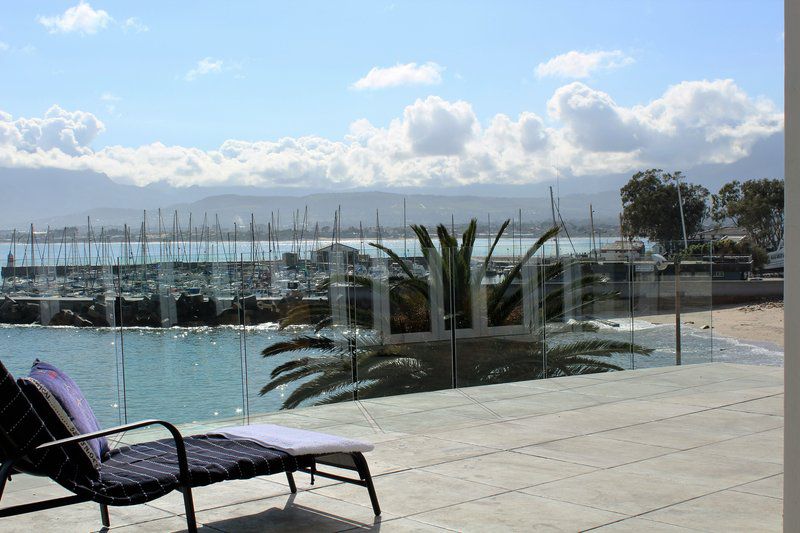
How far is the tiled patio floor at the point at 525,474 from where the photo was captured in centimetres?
408

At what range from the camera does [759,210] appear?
46188 millimetres

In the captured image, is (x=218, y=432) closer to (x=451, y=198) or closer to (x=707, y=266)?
(x=707, y=266)

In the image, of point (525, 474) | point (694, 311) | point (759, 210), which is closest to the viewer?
point (525, 474)

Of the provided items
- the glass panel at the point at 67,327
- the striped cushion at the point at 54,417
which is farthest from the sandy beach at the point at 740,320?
the striped cushion at the point at 54,417

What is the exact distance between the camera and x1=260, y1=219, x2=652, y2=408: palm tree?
306 inches

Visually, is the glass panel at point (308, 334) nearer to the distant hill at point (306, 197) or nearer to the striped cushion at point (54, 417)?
the striped cushion at point (54, 417)

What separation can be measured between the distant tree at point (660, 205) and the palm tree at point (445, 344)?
44330mm

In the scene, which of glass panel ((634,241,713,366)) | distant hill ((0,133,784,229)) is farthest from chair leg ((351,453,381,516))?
distant hill ((0,133,784,229))

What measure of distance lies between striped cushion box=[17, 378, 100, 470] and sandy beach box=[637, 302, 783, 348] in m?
7.87

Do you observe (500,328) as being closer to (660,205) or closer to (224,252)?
(224,252)

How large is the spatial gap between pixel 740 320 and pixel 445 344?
1164 cm

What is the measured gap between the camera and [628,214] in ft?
176

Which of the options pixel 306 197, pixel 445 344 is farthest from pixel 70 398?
pixel 306 197

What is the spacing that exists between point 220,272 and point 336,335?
1.29 m
